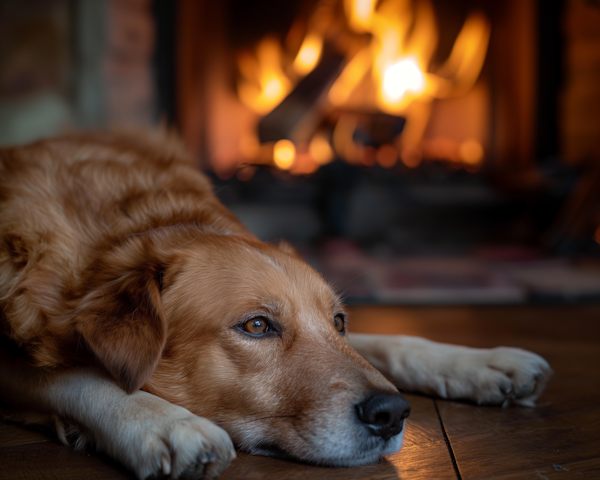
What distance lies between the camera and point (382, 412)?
1.01m

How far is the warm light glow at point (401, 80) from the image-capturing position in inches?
169

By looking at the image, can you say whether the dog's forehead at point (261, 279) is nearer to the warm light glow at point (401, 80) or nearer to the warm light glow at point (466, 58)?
the warm light glow at point (401, 80)

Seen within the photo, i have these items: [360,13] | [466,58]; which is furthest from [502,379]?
[466,58]

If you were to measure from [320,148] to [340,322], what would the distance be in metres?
3.10

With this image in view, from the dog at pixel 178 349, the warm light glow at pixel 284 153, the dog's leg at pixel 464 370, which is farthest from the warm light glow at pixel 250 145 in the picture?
Answer: the dog's leg at pixel 464 370

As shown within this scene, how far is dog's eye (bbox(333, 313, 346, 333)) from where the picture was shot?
4.51 feet

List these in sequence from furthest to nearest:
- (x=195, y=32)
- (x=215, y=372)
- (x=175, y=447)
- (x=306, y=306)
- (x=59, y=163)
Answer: (x=195, y=32), (x=59, y=163), (x=306, y=306), (x=215, y=372), (x=175, y=447)

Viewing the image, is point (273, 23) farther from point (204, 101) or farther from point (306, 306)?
point (306, 306)

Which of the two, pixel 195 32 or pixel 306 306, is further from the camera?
pixel 195 32

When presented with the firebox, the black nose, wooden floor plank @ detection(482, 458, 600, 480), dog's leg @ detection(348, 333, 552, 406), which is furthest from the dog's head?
the firebox

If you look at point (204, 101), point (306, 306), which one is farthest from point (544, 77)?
point (306, 306)

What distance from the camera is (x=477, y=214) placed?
13.8 feet

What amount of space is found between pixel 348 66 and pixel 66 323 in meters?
3.60

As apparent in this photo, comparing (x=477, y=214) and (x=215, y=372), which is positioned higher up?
(x=477, y=214)
